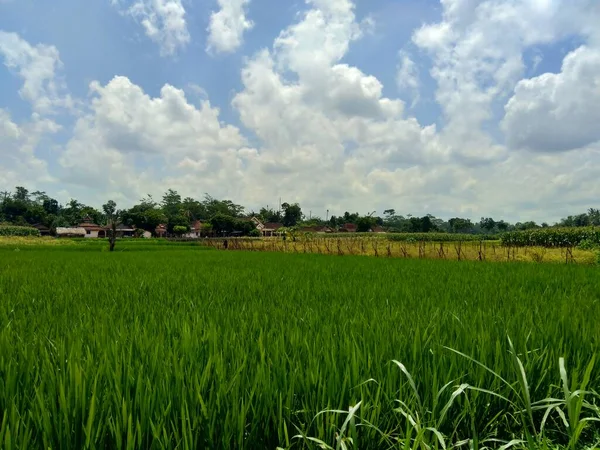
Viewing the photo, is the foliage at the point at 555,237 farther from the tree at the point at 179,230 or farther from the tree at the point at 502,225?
the tree at the point at 502,225

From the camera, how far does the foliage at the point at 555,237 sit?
2981cm

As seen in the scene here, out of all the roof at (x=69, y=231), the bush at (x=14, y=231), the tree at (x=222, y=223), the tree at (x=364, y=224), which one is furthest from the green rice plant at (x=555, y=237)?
the roof at (x=69, y=231)

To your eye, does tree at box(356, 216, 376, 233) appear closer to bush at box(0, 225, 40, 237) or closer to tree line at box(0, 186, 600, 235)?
tree line at box(0, 186, 600, 235)

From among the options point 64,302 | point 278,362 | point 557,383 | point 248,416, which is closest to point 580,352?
point 557,383

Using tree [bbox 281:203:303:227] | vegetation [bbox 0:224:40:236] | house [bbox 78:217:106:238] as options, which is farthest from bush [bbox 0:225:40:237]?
tree [bbox 281:203:303:227]

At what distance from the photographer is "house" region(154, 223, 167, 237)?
81.2m

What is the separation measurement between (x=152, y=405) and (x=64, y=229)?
91.7 metres

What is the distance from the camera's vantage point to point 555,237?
1276 inches

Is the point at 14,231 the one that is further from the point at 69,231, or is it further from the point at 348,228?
the point at 348,228

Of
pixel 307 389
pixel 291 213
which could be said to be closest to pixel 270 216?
pixel 291 213

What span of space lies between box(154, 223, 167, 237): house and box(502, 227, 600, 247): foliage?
216 feet

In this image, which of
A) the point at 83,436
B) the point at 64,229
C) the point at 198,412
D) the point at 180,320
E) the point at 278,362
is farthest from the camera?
the point at 64,229

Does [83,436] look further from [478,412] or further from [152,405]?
[478,412]

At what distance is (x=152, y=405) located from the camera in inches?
49.1
